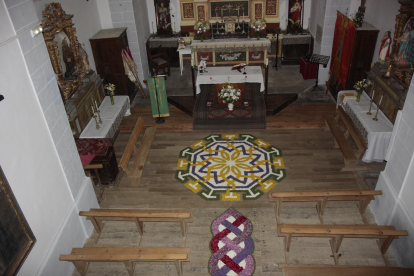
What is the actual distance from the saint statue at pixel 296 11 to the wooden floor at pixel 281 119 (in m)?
4.87

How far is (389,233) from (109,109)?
309 inches

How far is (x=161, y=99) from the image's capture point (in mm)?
10211

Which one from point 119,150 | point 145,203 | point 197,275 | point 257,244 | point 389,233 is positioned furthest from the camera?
point 119,150

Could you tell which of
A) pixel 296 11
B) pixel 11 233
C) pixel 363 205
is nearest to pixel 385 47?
pixel 363 205

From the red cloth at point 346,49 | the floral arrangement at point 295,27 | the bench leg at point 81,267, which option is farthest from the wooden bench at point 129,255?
the floral arrangement at point 295,27

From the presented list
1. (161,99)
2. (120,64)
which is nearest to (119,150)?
(161,99)

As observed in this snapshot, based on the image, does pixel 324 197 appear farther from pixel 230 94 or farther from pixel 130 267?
pixel 230 94

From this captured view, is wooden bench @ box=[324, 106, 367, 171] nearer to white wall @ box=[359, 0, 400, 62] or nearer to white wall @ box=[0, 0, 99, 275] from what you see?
white wall @ box=[359, 0, 400, 62]

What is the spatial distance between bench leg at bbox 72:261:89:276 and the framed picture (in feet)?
3.96

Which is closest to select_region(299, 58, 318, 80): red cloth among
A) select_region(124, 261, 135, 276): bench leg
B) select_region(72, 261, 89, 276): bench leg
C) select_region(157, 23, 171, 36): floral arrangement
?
select_region(157, 23, 171, 36): floral arrangement

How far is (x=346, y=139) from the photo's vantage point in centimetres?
863

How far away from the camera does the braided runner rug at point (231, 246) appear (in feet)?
18.3

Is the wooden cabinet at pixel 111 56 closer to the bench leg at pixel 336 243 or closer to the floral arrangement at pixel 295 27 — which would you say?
the floral arrangement at pixel 295 27

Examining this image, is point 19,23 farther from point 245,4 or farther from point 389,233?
point 245,4
